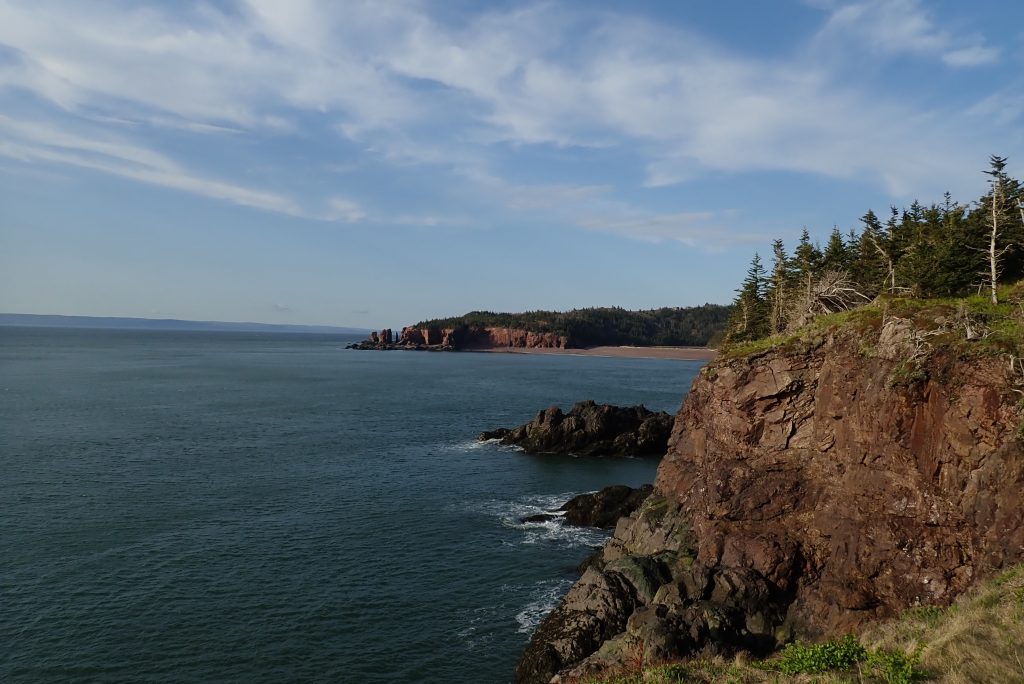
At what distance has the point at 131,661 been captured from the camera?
24.5 meters

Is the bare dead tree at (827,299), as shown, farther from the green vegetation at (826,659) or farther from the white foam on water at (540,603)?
the green vegetation at (826,659)

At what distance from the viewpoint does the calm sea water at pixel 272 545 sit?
83.4 feet

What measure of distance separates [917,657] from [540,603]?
19731 mm

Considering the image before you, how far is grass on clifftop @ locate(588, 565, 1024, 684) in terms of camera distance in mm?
11695

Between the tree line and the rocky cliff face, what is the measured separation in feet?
27.6

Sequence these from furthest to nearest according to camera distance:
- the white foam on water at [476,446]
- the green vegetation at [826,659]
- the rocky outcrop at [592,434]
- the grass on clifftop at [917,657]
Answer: the rocky outcrop at [592,434] < the white foam on water at [476,446] < the green vegetation at [826,659] < the grass on clifftop at [917,657]

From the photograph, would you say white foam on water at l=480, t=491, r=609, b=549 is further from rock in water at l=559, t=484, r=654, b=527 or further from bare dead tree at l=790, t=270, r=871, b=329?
bare dead tree at l=790, t=270, r=871, b=329

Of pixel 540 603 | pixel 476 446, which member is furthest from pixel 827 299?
pixel 476 446

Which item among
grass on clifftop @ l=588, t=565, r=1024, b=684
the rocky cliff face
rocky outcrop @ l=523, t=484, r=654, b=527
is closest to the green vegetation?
grass on clifftop @ l=588, t=565, r=1024, b=684

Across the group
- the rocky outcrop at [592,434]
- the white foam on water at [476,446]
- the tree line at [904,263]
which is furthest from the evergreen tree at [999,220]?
the white foam on water at [476,446]

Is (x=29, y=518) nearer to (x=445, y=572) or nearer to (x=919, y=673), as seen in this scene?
(x=445, y=572)

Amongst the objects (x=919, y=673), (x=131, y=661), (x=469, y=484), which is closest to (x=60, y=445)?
(x=469, y=484)

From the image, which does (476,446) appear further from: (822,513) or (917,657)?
(917,657)

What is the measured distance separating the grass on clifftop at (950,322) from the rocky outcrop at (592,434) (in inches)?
1345
